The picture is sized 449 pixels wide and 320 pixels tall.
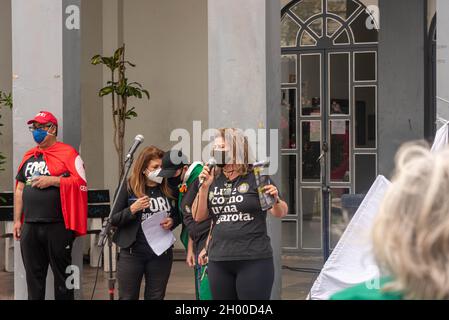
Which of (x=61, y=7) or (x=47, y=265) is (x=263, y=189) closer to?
(x=47, y=265)

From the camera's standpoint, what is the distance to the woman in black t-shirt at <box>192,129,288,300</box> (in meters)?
5.91

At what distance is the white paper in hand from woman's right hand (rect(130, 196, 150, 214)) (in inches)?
4.7

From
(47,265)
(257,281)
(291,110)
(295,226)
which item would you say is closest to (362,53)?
(291,110)

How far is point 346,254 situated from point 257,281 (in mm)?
1045

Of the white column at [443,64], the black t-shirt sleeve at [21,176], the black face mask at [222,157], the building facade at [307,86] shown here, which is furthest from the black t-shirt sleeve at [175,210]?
the building facade at [307,86]

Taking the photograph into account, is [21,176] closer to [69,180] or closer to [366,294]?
[69,180]

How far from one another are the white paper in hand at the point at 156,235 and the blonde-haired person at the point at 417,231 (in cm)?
487

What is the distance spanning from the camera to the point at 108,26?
493 inches

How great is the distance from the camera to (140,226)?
701 cm

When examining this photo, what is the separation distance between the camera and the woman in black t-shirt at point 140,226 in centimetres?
695

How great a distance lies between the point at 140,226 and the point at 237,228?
130 centimetres

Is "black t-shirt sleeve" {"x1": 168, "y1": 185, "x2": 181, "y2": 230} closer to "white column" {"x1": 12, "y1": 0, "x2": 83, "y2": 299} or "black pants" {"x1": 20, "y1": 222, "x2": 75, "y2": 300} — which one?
"black pants" {"x1": 20, "y1": 222, "x2": 75, "y2": 300}

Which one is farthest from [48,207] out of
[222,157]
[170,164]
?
[222,157]

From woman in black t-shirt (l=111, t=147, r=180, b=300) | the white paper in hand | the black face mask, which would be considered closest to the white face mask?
woman in black t-shirt (l=111, t=147, r=180, b=300)
